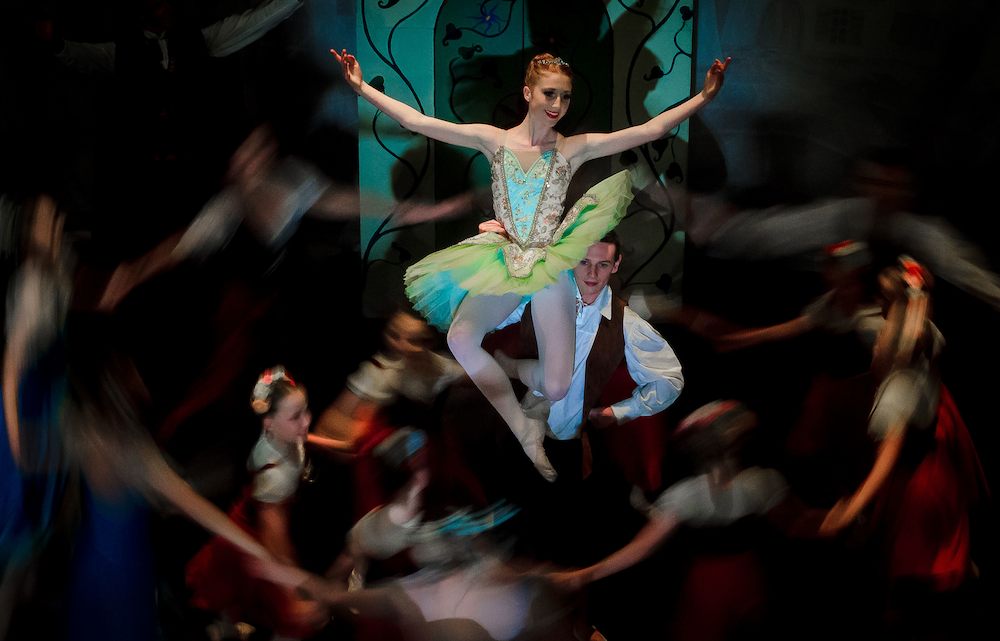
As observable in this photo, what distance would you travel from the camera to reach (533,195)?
11.4ft

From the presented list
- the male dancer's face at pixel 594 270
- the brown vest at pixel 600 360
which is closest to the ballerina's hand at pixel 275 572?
the brown vest at pixel 600 360

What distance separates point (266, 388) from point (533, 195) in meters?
1.01

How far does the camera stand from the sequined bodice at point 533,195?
136 inches

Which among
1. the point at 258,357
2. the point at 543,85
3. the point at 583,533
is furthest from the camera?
the point at 258,357

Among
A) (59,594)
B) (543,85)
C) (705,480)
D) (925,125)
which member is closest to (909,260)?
(925,125)

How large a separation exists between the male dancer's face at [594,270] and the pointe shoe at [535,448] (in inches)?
18.8

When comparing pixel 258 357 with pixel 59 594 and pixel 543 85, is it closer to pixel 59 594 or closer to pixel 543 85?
pixel 59 594

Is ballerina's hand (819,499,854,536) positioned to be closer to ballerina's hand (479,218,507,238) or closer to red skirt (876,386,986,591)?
red skirt (876,386,986,591)

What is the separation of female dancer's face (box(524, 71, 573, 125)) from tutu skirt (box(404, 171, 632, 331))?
278mm

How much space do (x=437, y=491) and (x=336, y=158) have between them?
1327 millimetres

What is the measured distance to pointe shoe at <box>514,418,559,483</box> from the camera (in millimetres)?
3586

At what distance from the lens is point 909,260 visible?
3.53 m

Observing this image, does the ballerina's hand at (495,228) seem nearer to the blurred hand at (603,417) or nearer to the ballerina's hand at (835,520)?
the blurred hand at (603,417)

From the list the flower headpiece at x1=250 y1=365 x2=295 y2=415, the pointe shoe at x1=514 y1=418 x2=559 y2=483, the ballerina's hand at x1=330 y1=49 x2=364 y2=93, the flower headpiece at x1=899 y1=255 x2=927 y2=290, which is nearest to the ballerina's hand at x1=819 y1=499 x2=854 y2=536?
the flower headpiece at x1=899 y1=255 x2=927 y2=290
